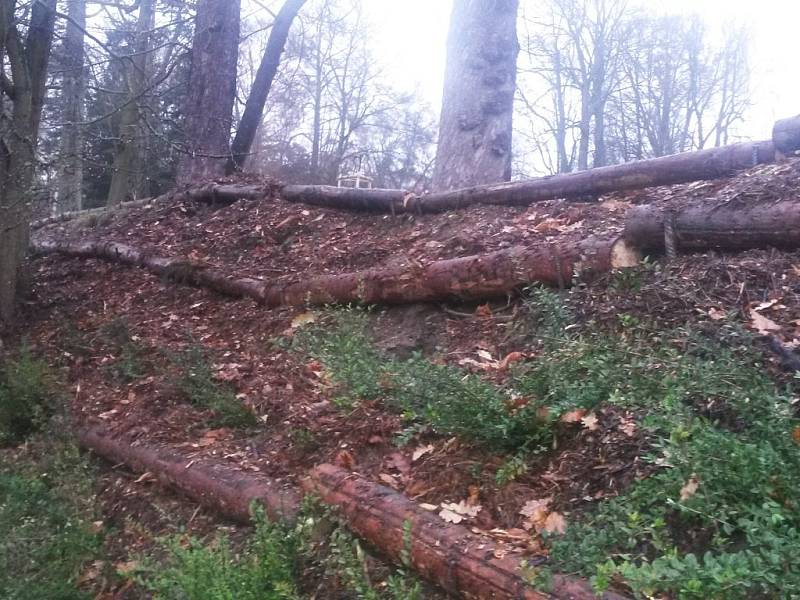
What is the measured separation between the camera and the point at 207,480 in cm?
434

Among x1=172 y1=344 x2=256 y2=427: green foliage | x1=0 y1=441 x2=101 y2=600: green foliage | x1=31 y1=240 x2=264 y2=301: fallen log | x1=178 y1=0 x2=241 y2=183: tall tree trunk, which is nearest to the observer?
x1=0 y1=441 x2=101 y2=600: green foliage

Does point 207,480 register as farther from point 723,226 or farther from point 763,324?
point 723,226

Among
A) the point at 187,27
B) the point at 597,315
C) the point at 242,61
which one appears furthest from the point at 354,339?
the point at 242,61

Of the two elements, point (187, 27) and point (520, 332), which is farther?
point (187, 27)

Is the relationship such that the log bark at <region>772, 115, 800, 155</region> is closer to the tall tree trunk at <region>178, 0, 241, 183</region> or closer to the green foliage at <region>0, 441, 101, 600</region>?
the green foliage at <region>0, 441, 101, 600</region>

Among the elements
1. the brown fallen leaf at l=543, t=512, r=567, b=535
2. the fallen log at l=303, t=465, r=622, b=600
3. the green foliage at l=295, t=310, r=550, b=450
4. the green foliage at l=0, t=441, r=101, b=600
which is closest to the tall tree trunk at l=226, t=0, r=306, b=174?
the green foliage at l=295, t=310, r=550, b=450

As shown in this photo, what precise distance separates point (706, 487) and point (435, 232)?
450 centimetres

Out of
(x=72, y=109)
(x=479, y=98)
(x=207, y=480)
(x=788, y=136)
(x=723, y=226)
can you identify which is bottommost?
(x=207, y=480)

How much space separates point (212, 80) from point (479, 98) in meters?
4.30

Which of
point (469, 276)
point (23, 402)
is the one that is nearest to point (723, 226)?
point (469, 276)

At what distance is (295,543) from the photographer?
3.42 meters

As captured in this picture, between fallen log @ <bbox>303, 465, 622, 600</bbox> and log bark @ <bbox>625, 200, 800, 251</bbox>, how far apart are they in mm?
2508

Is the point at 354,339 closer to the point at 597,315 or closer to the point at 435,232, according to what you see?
the point at 597,315

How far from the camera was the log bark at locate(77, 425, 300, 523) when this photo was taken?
396cm
